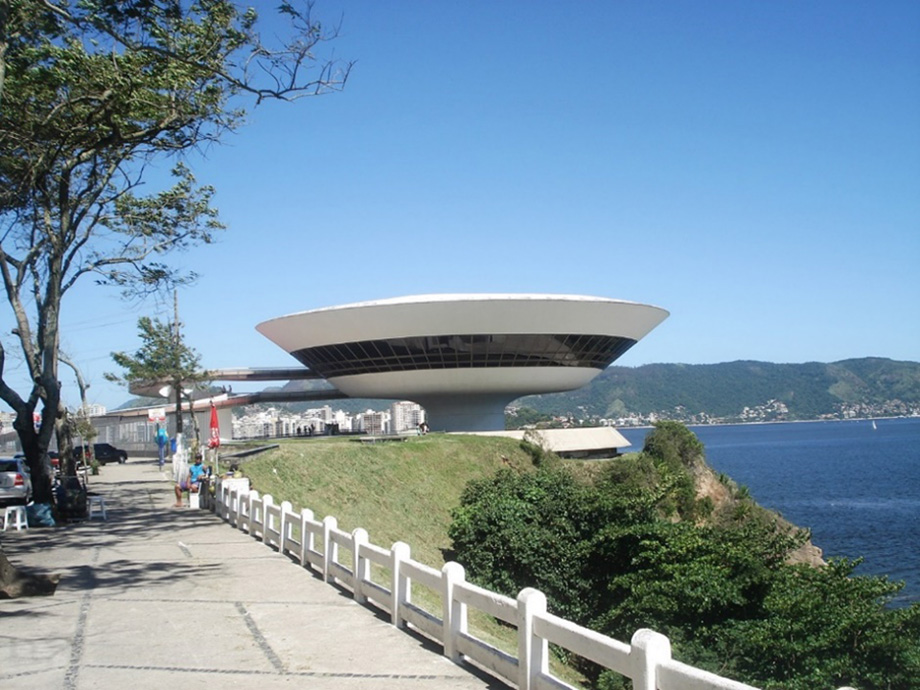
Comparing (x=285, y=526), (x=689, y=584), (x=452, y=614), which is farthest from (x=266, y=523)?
(x=452, y=614)

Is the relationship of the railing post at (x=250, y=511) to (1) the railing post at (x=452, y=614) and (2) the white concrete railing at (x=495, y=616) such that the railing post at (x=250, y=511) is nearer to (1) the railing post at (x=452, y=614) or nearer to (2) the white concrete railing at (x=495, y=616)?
(2) the white concrete railing at (x=495, y=616)

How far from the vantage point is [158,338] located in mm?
52406

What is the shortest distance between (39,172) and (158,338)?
32.9 metres

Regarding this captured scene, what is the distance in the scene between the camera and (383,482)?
3222 centimetres

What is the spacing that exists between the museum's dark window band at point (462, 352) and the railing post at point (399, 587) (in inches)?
1402

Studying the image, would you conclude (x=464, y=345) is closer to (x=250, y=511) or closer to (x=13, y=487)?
(x=13, y=487)

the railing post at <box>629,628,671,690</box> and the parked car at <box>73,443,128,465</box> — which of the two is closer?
the railing post at <box>629,628,671,690</box>

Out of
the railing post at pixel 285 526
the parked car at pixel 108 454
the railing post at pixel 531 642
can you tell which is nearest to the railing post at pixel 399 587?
the railing post at pixel 531 642

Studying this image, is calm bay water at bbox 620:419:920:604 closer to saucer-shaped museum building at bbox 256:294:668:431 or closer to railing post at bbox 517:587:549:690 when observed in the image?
saucer-shaped museum building at bbox 256:294:668:431

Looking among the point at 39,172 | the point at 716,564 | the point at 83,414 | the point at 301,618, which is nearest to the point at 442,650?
the point at 301,618

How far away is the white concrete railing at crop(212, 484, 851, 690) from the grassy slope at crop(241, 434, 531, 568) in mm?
10562

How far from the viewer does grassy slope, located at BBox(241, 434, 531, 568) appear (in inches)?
1086

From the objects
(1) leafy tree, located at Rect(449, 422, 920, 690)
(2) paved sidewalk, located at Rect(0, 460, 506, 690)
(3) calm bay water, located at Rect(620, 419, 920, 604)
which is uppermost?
(2) paved sidewalk, located at Rect(0, 460, 506, 690)

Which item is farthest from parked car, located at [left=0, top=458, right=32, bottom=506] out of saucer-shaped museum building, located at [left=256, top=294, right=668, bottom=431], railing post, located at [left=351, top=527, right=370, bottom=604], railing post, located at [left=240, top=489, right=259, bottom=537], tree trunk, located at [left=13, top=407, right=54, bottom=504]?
Result: saucer-shaped museum building, located at [left=256, top=294, right=668, bottom=431]
